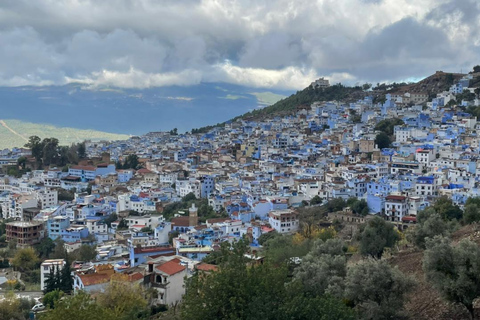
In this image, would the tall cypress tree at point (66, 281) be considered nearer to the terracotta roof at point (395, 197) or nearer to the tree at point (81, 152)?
the terracotta roof at point (395, 197)

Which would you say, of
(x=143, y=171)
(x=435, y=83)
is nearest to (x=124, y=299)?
(x=143, y=171)

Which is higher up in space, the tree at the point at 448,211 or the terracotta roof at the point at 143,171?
the terracotta roof at the point at 143,171

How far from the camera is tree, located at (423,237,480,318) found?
8578 mm

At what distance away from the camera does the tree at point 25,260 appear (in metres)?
25.0

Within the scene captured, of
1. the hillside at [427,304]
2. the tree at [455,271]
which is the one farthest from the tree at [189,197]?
the tree at [455,271]

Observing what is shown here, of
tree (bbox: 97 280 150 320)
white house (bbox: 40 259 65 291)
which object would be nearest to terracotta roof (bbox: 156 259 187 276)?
tree (bbox: 97 280 150 320)

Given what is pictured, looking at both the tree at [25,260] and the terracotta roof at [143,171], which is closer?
the tree at [25,260]

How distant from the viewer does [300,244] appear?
18.3 m

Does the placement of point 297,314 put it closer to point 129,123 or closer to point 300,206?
point 300,206

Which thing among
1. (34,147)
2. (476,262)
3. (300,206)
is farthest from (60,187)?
(476,262)

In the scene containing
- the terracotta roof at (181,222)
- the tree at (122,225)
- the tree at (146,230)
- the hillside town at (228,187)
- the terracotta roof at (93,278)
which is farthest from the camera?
the tree at (122,225)

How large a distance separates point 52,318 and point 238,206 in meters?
20.0

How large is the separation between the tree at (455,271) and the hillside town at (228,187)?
21.5 ft

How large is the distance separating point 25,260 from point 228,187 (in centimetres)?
1122
